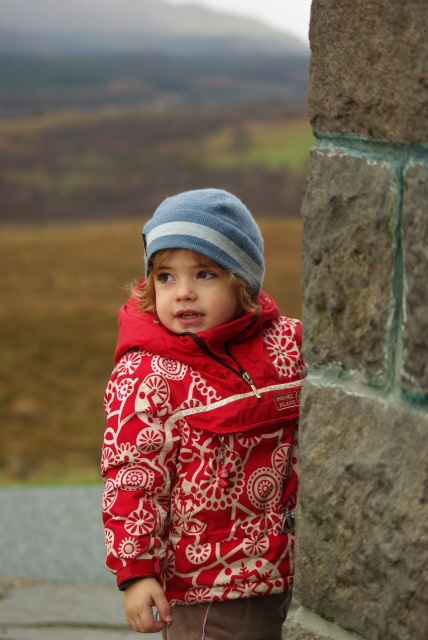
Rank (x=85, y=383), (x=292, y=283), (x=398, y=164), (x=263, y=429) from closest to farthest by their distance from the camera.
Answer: (x=398, y=164) < (x=263, y=429) < (x=85, y=383) < (x=292, y=283)

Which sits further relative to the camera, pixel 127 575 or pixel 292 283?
pixel 292 283

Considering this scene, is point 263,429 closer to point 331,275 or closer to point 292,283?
point 331,275

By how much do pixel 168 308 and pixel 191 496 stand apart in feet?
1.45

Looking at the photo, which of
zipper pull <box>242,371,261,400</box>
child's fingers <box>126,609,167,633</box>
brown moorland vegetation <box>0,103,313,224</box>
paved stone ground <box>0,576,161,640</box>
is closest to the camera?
child's fingers <box>126,609,167,633</box>

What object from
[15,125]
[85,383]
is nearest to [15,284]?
[85,383]

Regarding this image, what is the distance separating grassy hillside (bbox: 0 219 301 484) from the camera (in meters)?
8.65

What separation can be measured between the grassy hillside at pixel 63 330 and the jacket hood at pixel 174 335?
184 mm

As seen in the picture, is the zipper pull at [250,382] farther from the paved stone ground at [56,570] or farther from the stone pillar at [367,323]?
the paved stone ground at [56,570]

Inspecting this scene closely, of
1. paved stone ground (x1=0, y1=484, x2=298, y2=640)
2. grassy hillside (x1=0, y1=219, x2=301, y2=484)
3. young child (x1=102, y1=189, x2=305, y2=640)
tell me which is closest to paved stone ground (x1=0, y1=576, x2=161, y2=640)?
paved stone ground (x1=0, y1=484, x2=298, y2=640)

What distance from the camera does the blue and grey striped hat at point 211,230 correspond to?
1.92m

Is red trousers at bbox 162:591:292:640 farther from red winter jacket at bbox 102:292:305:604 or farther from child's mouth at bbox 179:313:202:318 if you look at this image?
child's mouth at bbox 179:313:202:318

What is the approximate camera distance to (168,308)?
1948mm

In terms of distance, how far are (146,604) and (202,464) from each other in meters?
0.32

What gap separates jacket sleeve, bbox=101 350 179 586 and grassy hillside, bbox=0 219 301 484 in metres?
0.41
